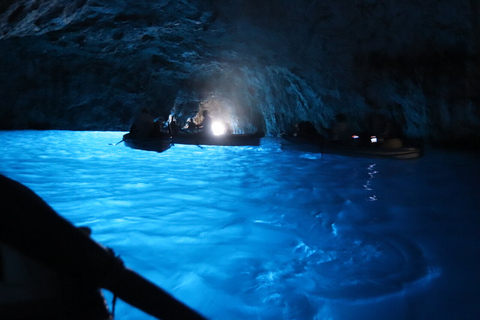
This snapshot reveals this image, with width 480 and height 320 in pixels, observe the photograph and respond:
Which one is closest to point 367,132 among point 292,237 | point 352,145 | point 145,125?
point 352,145

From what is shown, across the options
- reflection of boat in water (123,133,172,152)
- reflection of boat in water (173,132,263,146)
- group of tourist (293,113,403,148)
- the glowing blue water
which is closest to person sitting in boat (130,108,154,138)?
reflection of boat in water (123,133,172,152)

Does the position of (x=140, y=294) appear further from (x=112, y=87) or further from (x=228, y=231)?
(x=112, y=87)

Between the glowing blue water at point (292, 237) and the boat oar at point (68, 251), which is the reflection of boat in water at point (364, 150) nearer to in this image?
the glowing blue water at point (292, 237)

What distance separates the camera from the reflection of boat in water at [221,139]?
13656 mm

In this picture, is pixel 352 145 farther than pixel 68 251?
Yes

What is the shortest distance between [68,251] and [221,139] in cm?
1310

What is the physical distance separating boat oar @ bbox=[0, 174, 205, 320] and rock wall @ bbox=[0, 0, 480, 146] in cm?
980

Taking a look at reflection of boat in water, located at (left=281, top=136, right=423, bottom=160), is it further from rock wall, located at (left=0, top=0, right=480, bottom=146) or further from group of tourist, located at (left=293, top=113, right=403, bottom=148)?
rock wall, located at (left=0, top=0, right=480, bottom=146)

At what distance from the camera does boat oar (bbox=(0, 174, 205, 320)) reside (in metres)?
0.82

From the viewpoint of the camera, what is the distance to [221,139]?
13.9 meters

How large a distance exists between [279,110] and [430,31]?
10697 millimetres

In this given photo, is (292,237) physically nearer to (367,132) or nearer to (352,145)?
(352,145)

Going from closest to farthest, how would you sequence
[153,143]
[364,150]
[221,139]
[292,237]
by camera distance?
1. [292,237]
2. [364,150]
3. [153,143]
4. [221,139]

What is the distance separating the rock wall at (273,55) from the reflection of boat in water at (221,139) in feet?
13.8
